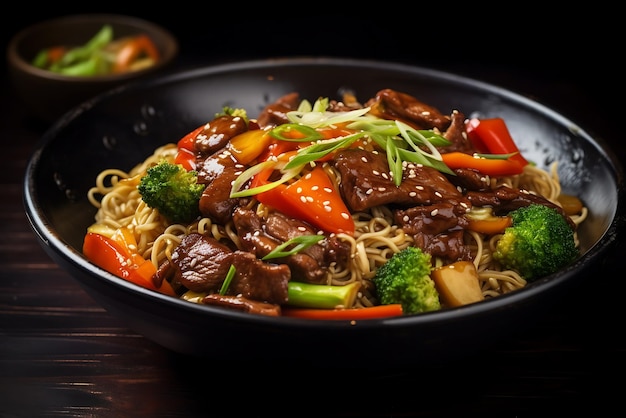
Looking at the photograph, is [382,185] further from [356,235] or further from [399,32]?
[399,32]

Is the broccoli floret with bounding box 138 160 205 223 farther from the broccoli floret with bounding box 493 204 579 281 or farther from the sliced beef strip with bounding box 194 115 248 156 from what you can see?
the broccoli floret with bounding box 493 204 579 281

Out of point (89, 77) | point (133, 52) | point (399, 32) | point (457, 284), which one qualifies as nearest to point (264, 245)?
point (457, 284)

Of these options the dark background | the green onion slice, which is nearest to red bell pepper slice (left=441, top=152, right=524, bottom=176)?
the green onion slice

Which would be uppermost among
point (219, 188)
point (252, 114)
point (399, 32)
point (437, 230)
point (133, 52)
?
point (437, 230)

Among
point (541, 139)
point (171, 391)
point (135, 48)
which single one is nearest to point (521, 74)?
point (541, 139)

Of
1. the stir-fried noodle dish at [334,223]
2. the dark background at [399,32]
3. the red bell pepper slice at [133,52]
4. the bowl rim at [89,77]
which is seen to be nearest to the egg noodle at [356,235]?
the stir-fried noodle dish at [334,223]

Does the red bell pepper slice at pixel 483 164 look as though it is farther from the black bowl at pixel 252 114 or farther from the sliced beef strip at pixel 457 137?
the black bowl at pixel 252 114

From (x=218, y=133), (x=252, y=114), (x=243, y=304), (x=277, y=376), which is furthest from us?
(x=252, y=114)
